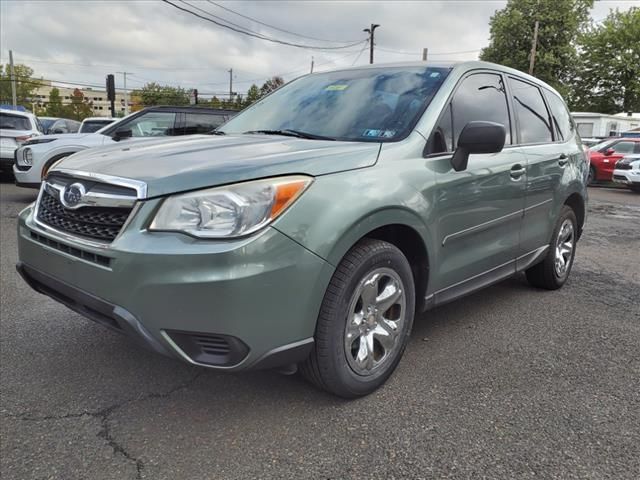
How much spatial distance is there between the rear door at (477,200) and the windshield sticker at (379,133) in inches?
9.9

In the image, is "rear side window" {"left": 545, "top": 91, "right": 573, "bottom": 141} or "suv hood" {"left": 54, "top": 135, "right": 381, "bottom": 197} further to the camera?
"rear side window" {"left": 545, "top": 91, "right": 573, "bottom": 141}

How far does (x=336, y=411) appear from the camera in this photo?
8.23 feet

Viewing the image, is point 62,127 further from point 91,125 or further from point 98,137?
point 98,137

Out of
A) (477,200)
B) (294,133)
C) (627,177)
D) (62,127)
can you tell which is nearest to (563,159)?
(477,200)

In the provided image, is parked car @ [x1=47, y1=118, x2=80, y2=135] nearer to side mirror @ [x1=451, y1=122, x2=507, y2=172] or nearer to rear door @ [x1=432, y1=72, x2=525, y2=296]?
rear door @ [x1=432, y1=72, x2=525, y2=296]

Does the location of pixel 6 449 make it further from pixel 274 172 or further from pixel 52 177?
pixel 274 172

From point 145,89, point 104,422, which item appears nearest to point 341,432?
point 104,422

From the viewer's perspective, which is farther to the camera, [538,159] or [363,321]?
[538,159]

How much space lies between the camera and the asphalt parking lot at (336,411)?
211 centimetres

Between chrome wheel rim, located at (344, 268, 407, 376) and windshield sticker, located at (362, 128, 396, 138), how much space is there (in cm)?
73

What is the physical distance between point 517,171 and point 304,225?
198 centimetres

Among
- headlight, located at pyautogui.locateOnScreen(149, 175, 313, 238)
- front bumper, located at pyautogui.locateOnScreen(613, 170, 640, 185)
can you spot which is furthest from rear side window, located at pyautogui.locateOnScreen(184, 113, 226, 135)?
front bumper, located at pyautogui.locateOnScreen(613, 170, 640, 185)

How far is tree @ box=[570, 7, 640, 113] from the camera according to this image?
3806 cm

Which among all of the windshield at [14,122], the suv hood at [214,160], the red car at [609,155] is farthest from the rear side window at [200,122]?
the red car at [609,155]
